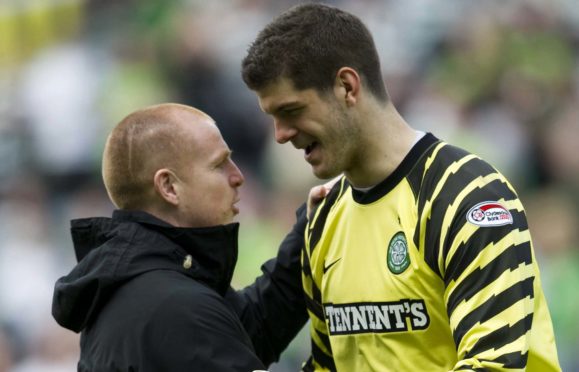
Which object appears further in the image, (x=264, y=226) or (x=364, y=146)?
(x=264, y=226)

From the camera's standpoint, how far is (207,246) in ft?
13.3

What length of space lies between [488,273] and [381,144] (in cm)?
66

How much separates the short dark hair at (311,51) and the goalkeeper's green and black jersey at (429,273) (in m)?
0.35

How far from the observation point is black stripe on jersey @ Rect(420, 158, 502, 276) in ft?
11.6

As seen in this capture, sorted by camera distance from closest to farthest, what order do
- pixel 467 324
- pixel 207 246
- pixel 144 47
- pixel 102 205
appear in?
pixel 467 324 < pixel 207 246 < pixel 102 205 < pixel 144 47

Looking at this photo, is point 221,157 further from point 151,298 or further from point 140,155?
point 151,298

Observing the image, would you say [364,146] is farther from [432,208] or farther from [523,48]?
[523,48]

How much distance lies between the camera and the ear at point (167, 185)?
403cm

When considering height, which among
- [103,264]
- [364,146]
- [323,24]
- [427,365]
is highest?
[323,24]

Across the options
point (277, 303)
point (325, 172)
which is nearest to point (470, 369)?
point (325, 172)

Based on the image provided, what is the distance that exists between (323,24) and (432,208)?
0.72 meters

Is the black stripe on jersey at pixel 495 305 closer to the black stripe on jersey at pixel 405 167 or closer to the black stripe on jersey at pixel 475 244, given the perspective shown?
the black stripe on jersey at pixel 475 244

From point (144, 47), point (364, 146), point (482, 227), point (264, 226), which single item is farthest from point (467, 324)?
point (144, 47)

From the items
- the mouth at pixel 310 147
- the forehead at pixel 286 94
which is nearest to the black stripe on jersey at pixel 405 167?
the mouth at pixel 310 147
